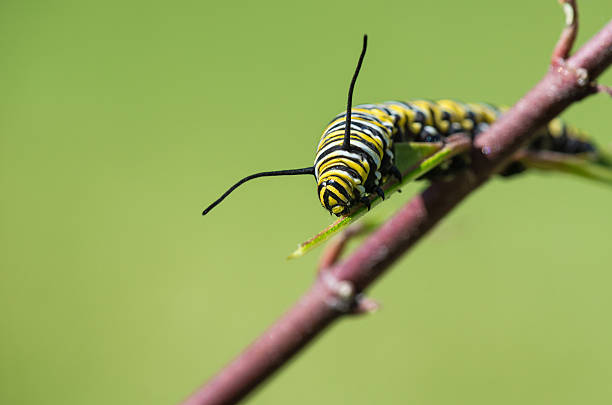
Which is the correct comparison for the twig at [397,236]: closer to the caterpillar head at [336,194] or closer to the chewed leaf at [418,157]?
the chewed leaf at [418,157]

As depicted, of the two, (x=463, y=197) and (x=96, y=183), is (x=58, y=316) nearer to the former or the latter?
(x=96, y=183)

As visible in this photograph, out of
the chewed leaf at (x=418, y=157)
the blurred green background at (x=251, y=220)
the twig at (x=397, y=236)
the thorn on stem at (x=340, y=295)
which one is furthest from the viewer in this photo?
the blurred green background at (x=251, y=220)

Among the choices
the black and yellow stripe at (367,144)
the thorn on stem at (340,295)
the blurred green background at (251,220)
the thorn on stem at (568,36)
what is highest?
the thorn on stem at (568,36)

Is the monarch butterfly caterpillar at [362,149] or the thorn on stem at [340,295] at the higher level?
the monarch butterfly caterpillar at [362,149]

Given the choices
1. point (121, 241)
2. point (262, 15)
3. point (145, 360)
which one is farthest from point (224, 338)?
point (262, 15)

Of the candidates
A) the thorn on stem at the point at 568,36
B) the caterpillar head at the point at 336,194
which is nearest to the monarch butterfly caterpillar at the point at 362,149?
the caterpillar head at the point at 336,194

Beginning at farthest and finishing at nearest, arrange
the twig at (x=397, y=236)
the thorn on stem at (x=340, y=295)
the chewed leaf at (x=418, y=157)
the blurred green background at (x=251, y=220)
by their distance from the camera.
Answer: the blurred green background at (x=251, y=220), the thorn on stem at (x=340, y=295), the twig at (x=397, y=236), the chewed leaf at (x=418, y=157)

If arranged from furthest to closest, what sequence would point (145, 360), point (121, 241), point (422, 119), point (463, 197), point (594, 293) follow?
point (121, 241) < point (145, 360) < point (594, 293) < point (422, 119) < point (463, 197)
